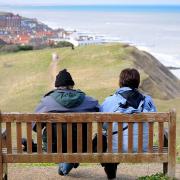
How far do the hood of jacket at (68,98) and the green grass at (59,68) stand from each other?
16997 millimetres

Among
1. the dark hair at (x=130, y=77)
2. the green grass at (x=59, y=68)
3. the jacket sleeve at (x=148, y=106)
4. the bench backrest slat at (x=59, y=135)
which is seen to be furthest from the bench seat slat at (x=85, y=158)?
the green grass at (x=59, y=68)

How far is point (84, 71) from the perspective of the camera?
37.3 m

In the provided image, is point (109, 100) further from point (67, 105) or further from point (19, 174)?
point (19, 174)

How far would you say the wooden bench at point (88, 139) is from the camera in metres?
6.51

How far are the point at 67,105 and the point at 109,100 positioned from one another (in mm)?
487

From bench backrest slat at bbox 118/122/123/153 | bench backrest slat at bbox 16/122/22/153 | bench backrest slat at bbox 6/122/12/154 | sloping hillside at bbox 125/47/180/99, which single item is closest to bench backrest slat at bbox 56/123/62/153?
bench backrest slat at bbox 16/122/22/153

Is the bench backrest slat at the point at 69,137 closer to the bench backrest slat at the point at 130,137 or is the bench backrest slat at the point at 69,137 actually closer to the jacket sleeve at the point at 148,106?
the bench backrest slat at the point at 130,137

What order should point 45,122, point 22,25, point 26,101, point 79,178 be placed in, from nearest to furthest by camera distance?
point 45,122
point 79,178
point 26,101
point 22,25

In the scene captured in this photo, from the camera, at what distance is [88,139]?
6.61m

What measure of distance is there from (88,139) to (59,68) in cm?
→ 3307

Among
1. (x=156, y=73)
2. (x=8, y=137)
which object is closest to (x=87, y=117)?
(x=8, y=137)

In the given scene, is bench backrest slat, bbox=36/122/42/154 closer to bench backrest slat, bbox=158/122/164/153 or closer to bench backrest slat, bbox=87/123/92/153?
bench backrest slat, bbox=87/123/92/153

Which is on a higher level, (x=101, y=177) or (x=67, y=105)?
(x=67, y=105)

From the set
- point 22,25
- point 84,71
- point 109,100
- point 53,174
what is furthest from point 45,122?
point 22,25
